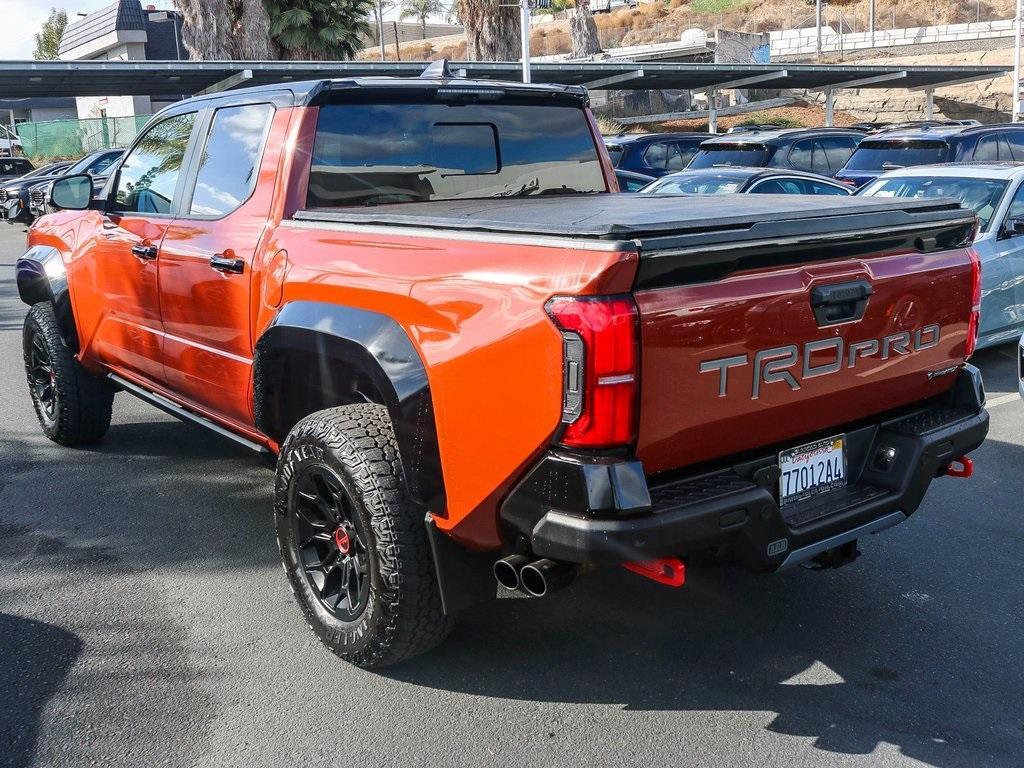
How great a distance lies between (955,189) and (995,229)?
0.66m

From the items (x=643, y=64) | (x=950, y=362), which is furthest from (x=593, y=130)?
(x=643, y=64)

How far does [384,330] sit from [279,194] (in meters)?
1.10

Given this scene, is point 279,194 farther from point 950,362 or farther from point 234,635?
point 950,362

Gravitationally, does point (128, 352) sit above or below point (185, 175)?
below

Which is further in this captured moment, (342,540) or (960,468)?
(960,468)

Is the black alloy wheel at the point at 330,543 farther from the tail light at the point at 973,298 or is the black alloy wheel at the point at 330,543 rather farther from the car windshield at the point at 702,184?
the car windshield at the point at 702,184

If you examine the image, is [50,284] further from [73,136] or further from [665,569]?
[73,136]

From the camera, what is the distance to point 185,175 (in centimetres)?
478

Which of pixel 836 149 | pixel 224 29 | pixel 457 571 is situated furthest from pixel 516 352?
pixel 224 29

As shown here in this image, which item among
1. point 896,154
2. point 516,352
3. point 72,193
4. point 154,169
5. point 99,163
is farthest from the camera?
point 99,163

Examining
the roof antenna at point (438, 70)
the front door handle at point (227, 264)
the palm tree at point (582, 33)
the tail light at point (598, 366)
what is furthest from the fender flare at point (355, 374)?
the palm tree at point (582, 33)

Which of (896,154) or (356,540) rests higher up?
(896,154)

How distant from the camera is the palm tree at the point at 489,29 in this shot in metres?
25.3

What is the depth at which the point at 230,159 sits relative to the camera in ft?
14.6
